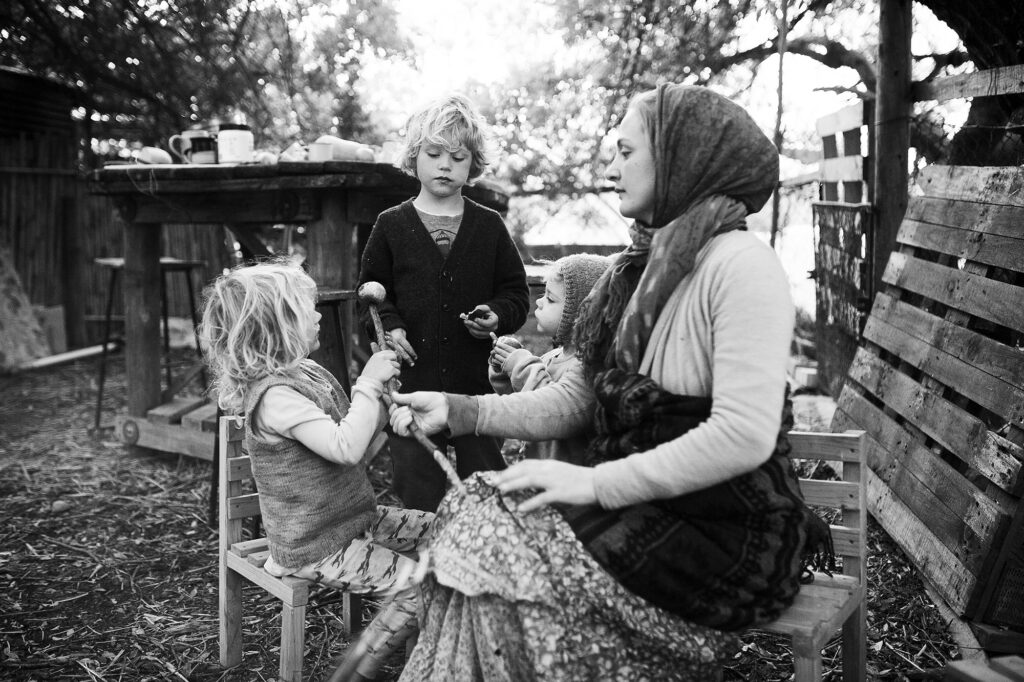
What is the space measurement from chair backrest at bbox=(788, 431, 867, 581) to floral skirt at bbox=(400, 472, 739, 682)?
591mm

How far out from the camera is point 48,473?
15.6 feet

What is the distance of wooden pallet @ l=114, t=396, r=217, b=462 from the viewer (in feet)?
15.6

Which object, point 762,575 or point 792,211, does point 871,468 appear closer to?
point 762,575

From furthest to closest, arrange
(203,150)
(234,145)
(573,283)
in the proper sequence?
(203,150), (234,145), (573,283)

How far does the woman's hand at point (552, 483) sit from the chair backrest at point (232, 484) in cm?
114

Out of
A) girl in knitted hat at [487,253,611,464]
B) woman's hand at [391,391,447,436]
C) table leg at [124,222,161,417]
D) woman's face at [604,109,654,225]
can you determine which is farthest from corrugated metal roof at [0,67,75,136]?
woman's face at [604,109,654,225]

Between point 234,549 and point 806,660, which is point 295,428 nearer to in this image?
point 234,549

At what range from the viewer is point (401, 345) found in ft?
9.17

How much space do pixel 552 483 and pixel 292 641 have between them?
1027 millimetres

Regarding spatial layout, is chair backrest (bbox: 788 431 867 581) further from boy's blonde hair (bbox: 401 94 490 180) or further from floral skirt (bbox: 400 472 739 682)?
boy's blonde hair (bbox: 401 94 490 180)

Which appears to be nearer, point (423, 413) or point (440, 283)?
point (423, 413)

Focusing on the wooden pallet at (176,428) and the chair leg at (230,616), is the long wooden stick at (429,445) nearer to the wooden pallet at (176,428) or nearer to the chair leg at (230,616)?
the chair leg at (230,616)

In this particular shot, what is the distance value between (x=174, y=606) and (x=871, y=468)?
283cm

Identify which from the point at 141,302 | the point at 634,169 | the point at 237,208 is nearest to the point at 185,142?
the point at 237,208
